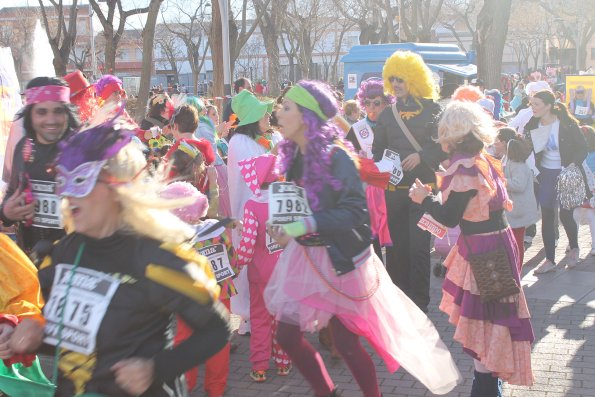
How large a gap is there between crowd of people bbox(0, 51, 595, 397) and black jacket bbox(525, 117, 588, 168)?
0.02m

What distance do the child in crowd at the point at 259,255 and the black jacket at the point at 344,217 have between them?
1.13 metres

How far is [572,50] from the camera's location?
65.2m

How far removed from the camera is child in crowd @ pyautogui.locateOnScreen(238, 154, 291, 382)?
549cm

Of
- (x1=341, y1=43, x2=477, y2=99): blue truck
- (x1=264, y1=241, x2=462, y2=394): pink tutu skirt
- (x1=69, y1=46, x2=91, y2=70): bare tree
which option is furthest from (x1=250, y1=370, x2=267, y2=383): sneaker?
(x1=69, y1=46, x2=91, y2=70): bare tree

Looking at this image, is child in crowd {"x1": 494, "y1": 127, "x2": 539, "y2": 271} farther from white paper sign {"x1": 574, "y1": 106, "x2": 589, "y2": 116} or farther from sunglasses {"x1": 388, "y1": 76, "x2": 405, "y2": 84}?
white paper sign {"x1": 574, "y1": 106, "x2": 589, "y2": 116}

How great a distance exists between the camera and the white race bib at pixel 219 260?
5.25 metres

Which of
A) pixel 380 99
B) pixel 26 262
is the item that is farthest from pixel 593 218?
pixel 26 262

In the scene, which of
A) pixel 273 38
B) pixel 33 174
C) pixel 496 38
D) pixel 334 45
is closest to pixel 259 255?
pixel 33 174

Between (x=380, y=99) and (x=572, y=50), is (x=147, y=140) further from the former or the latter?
(x=572, y=50)

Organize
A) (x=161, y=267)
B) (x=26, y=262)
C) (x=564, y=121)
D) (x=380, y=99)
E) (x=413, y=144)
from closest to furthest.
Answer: (x=161, y=267), (x=26, y=262), (x=413, y=144), (x=380, y=99), (x=564, y=121)

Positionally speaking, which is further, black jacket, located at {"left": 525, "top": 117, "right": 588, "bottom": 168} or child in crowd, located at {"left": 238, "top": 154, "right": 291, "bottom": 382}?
black jacket, located at {"left": 525, "top": 117, "right": 588, "bottom": 168}

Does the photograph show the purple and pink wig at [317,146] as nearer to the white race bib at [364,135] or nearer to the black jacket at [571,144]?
the white race bib at [364,135]

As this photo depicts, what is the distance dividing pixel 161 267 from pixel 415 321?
91.0 inches

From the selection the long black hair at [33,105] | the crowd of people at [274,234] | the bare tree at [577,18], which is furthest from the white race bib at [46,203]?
the bare tree at [577,18]
